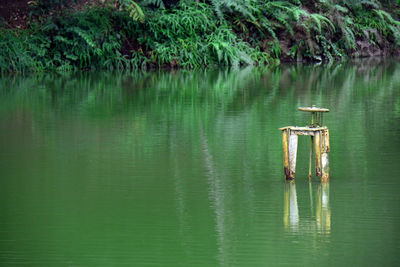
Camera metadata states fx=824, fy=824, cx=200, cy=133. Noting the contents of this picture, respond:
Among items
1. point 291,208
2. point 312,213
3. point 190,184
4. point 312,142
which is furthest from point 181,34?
point 312,213

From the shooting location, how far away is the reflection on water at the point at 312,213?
24.3ft

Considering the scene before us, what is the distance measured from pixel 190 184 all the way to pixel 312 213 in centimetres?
164

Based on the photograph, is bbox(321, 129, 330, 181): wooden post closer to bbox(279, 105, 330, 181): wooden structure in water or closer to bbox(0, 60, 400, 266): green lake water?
bbox(279, 105, 330, 181): wooden structure in water

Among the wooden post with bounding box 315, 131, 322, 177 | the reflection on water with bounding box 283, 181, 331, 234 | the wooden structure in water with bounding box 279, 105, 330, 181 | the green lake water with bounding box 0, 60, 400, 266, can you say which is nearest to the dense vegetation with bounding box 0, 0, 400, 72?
the green lake water with bounding box 0, 60, 400, 266

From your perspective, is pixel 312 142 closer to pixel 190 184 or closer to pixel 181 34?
pixel 190 184

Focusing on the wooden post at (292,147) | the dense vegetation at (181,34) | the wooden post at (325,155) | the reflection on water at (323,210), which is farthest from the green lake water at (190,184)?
the dense vegetation at (181,34)

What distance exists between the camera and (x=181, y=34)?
24500mm

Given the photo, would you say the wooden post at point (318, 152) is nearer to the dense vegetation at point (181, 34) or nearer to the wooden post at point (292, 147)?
the wooden post at point (292, 147)

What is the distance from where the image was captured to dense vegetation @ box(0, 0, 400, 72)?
22.9 metres

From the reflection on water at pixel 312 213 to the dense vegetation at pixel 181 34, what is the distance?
1467 centimetres

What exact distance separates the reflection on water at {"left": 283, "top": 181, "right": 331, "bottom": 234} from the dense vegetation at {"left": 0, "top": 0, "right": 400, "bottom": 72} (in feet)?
48.1

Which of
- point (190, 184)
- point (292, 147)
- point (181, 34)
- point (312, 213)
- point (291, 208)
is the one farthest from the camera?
point (181, 34)

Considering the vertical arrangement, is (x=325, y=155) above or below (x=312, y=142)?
below

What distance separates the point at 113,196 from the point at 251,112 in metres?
6.51
